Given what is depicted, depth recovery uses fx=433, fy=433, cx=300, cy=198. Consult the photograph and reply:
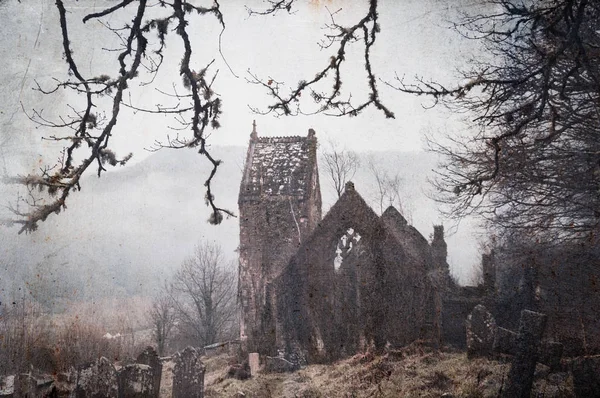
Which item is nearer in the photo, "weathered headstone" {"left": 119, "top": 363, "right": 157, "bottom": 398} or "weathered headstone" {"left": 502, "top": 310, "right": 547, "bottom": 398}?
"weathered headstone" {"left": 502, "top": 310, "right": 547, "bottom": 398}

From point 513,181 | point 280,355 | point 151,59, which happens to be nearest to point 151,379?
point 280,355

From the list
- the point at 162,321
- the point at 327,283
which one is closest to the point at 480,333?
the point at 327,283

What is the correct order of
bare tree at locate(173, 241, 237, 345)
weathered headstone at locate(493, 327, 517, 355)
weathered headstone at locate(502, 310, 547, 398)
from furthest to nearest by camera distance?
bare tree at locate(173, 241, 237, 345) < weathered headstone at locate(493, 327, 517, 355) < weathered headstone at locate(502, 310, 547, 398)

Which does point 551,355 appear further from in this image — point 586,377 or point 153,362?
point 153,362

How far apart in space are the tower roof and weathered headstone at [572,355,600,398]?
40.2 feet

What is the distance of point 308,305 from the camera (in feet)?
44.0

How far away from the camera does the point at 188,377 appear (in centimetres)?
952

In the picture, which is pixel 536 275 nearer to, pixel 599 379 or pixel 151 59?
pixel 599 379

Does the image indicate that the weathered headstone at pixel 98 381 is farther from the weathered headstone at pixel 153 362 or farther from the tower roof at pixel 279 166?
the tower roof at pixel 279 166

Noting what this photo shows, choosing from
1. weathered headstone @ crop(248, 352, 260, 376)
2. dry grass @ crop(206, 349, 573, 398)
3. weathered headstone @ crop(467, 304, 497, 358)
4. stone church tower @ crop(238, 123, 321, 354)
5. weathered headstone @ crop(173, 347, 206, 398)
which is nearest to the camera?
dry grass @ crop(206, 349, 573, 398)

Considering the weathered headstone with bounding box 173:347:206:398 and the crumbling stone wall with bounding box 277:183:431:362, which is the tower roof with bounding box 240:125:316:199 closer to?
the crumbling stone wall with bounding box 277:183:431:362

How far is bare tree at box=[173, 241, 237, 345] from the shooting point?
99.3 feet

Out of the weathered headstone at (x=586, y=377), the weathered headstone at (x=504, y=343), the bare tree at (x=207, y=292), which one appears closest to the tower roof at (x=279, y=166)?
the weathered headstone at (x=504, y=343)

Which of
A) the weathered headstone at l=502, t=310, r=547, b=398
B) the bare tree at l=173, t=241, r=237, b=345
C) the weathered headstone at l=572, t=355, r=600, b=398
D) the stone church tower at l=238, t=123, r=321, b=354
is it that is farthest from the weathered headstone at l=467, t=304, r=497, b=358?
the bare tree at l=173, t=241, r=237, b=345
